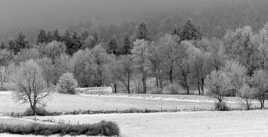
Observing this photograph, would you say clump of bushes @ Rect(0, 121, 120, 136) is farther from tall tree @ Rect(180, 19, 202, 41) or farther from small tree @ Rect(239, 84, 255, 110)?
tall tree @ Rect(180, 19, 202, 41)

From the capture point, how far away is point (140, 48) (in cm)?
11231

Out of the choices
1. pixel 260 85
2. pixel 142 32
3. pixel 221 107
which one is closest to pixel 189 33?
pixel 142 32

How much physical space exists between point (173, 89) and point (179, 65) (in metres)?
5.75

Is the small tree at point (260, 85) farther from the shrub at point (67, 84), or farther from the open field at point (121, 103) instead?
the shrub at point (67, 84)

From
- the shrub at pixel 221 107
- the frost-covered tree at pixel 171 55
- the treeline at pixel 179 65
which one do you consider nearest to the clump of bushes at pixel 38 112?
the shrub at pixel 221 107

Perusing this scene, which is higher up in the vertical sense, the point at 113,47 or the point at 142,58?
the point at 113,47

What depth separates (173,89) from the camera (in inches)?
4188

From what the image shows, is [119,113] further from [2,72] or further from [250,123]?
[2,72]

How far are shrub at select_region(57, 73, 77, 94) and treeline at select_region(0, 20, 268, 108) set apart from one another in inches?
446

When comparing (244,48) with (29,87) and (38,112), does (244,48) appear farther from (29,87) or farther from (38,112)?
(38,112)

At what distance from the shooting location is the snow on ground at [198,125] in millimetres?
42594

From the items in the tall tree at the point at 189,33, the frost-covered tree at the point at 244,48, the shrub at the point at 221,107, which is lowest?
the shrub at the point at 221,107

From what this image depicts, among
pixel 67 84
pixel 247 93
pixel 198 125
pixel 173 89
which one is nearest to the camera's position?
pixel 198 125

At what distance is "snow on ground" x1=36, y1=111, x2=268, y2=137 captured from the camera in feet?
140
